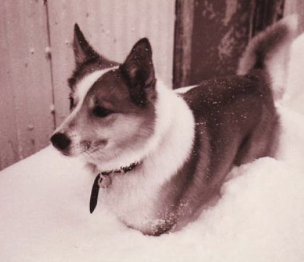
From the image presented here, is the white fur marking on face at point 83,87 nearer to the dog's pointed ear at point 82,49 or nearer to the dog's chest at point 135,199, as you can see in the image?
the dog's pointed ear at point 82,49

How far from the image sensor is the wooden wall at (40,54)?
2.55m

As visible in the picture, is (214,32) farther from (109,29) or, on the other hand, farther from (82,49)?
(82,49)

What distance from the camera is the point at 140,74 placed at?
170cm

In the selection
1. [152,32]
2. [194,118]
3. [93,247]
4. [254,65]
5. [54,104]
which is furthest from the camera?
[152,32]

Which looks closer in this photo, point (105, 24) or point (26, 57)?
point (26, 57)

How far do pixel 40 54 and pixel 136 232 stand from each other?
1.59 m

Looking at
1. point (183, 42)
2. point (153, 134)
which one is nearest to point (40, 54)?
point (153, 134)

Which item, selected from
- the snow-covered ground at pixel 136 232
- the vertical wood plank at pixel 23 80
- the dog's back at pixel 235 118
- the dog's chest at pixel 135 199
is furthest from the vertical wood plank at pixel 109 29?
the dog's chest at pixel 135 199

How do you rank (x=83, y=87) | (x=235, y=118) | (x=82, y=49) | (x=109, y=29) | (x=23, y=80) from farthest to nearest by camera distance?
1. (x=109, y=29)
2. (x=23, y=80)
3. (x=235, y=118)
4. (x=82, y=49)
5. (x=83, y=87)

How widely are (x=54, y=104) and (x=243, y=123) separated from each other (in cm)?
155

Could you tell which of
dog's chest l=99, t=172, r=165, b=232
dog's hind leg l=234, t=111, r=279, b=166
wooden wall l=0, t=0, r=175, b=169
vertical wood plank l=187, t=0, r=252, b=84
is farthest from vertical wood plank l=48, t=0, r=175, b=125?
dog's hind leg l=234, t=111, r=279, b=166

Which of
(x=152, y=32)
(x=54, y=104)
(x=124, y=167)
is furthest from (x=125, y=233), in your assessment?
(x=152, y=32)

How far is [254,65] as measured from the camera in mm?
2607

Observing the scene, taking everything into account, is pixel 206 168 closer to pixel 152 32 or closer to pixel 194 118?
pixel 194 118
